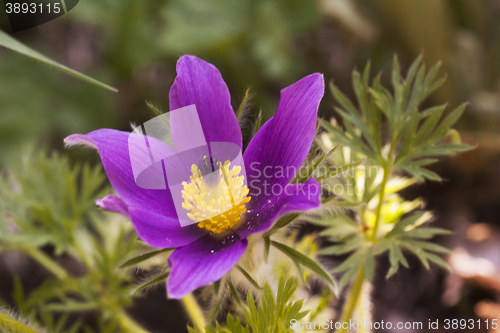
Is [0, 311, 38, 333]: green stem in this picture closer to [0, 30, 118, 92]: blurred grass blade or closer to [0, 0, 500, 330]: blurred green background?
[0, 30, 118, 92]: blurred grass blade

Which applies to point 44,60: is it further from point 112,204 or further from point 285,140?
point 285,140

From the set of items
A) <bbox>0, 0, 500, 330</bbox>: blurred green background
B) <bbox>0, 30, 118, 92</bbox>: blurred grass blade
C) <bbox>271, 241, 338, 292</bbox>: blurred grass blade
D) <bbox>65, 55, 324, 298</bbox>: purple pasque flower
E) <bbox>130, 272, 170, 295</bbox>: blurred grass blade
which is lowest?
<bbox>0, 0, 500, 330</bbox>: blurred green background

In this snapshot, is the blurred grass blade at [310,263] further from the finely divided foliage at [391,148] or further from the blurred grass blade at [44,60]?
the blurred grass blade at [44,60]

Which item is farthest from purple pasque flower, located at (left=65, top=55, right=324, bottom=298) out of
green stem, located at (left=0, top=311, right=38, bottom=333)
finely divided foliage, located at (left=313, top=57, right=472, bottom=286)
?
green stem, located at (left=0, top=311, right=38, bottom=333)

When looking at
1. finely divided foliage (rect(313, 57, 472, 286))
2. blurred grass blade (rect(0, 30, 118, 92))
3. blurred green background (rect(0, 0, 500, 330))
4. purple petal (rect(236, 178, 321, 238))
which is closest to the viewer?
purple petal (rect(236, 178, 321, 238))

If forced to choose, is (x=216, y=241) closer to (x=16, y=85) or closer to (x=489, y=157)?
(x=489, y=157)

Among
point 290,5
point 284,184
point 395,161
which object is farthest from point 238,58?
point 284,184

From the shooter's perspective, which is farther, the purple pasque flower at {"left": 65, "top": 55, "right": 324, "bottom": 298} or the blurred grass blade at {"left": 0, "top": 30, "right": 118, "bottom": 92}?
the blurred grass blade at {"left": 0, "top": 30, "right": 118, "bottom": 92}
